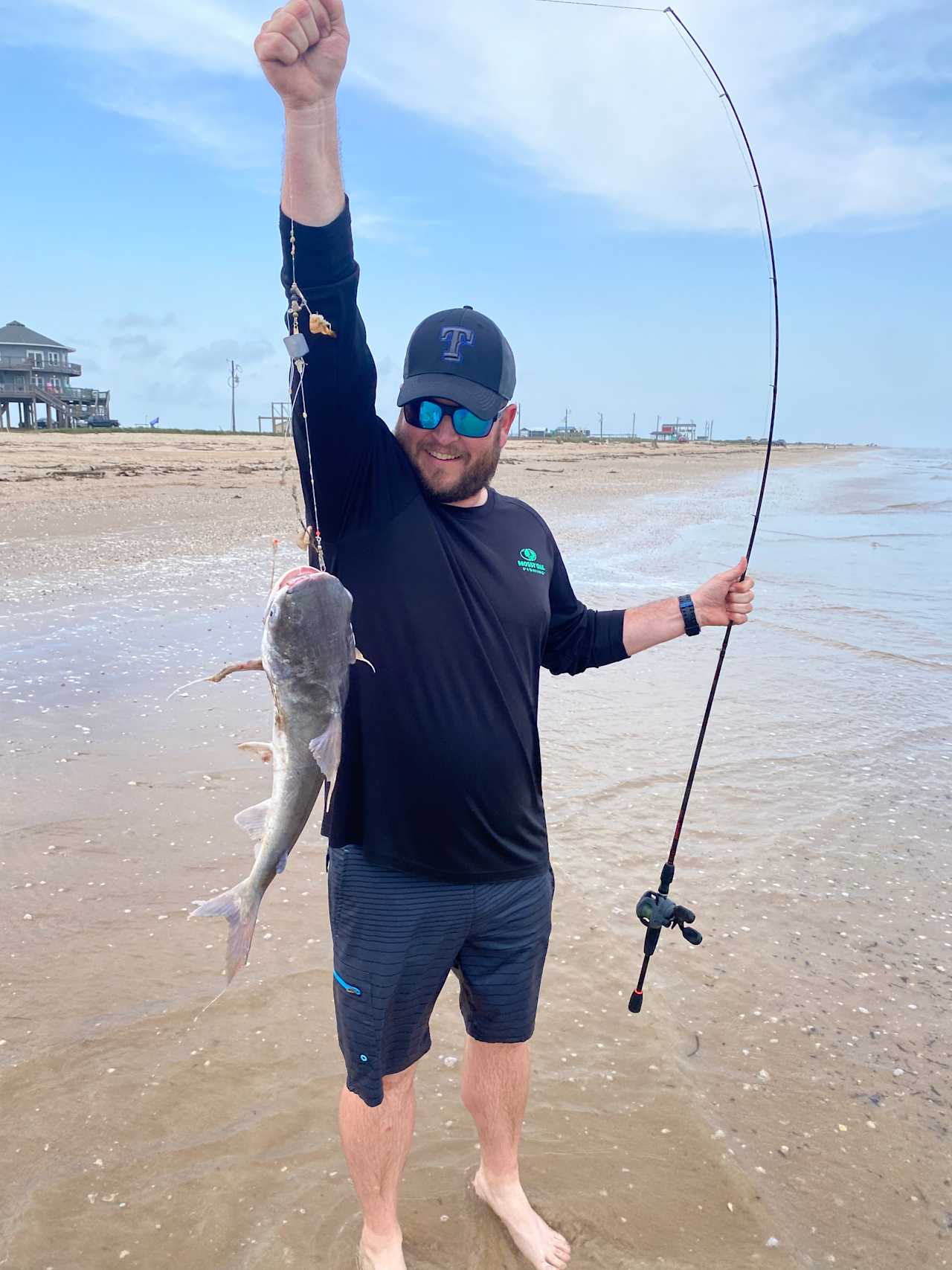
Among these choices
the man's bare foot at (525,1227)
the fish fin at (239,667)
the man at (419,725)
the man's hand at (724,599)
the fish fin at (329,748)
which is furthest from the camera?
the man's hand at (724,599)

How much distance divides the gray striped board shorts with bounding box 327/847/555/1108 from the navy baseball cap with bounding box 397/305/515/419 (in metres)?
1.32

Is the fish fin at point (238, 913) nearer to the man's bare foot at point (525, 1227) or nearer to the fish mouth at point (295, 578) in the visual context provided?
the fish mouth at point (295, 578)

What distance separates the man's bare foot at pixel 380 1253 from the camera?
8.83ft

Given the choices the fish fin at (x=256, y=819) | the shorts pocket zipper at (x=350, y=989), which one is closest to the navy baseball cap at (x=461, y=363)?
the fish fin at (x=256, y=819)

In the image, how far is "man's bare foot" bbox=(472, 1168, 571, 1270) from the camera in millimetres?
2826

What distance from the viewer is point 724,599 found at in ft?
11.2

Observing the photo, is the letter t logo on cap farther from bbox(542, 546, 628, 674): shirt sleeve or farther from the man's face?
bbox(542, 546, 628, 674): shirt sleeve

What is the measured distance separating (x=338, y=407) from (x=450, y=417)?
1.31 ft

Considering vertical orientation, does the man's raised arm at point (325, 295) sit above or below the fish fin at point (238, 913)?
above

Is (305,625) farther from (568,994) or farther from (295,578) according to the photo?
(568,994)

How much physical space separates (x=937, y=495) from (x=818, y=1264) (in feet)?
129

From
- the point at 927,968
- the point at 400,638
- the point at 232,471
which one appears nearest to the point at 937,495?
the point at 232,471

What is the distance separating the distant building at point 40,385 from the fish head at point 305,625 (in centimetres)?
5738

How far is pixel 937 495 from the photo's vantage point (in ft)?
122
